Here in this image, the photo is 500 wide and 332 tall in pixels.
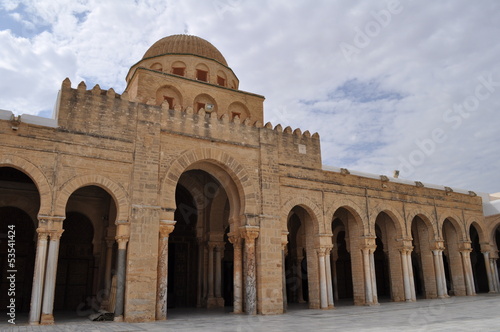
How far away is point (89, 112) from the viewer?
36.4 ft

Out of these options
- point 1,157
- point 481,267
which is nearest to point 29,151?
point 1,157

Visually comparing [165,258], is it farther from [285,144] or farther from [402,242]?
[402,242]

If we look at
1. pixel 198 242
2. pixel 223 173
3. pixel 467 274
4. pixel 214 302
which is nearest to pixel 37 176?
pixel 223 173

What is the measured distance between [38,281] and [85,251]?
6.11m

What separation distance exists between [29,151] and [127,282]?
162 inches

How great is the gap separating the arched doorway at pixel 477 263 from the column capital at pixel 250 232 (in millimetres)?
15119

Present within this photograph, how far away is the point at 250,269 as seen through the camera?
12.3m

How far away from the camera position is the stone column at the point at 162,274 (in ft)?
35.0

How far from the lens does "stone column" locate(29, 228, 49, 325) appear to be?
9383 mm

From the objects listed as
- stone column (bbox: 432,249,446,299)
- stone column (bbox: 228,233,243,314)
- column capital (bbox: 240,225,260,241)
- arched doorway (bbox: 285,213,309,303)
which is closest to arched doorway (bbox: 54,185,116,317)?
stone column (bbox: 228,233,243,314)

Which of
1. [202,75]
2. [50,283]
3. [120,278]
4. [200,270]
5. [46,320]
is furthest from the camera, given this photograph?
[202,75]

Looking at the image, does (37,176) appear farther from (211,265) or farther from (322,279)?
(322,279)

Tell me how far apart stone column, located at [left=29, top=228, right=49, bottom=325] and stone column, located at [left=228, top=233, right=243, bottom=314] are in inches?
212

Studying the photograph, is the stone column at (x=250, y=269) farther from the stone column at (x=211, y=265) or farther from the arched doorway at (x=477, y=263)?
the arched doorway at (x=477, y=263)
